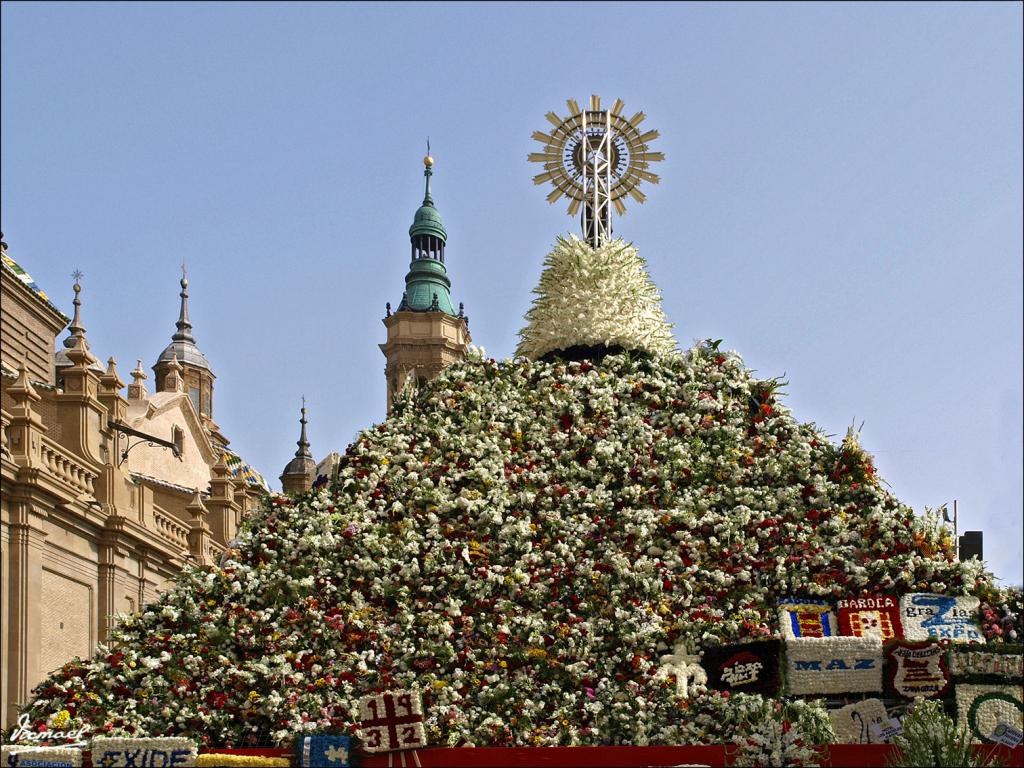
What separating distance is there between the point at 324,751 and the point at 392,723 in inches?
34.4

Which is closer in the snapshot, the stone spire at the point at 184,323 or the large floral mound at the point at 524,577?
the large floral mound at the point at 524,577

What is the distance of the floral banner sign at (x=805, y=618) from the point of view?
19.1m

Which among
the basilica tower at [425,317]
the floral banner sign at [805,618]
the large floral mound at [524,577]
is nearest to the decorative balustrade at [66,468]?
the large floral mound at [524,577]

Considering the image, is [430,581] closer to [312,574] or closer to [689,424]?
[312,574]

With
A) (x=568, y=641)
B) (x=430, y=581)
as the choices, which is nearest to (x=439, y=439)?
(x=430, y=581)

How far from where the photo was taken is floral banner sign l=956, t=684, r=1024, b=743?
58.6 ft

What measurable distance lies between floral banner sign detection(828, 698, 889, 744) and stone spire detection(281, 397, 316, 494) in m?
55.0

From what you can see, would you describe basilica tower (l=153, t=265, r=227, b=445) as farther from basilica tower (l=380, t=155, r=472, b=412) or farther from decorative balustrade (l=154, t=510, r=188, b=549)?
decorative balustrade (l=154, t=510, r=188, b=549)

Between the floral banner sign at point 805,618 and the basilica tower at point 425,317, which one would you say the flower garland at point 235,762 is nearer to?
the floral banner sign at point 805,618

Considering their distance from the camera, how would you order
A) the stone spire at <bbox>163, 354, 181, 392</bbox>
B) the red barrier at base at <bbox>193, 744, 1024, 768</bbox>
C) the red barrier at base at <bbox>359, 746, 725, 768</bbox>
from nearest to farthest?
the red barrier at base at <bbox>193, 744, 1024, 768</bbox> < the red barrier at base at <bbox>359, 746, 725, 768</bbox> < the stone spire at <bbox>163, 354, 181, 392</bbox>

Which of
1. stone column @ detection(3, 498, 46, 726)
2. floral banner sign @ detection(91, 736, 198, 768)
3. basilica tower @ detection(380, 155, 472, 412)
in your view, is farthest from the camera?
basilica tower @ detection(380, 155, 472, 412)

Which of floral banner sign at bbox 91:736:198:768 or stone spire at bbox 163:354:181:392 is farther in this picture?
stone spire at bbox 163:354:181:392

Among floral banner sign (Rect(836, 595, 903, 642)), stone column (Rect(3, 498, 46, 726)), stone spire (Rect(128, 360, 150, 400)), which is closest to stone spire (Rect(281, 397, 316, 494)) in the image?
stone spire (Rect(128, 360, 150, 400))

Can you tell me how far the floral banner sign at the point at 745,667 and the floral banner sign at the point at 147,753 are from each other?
658 cm
